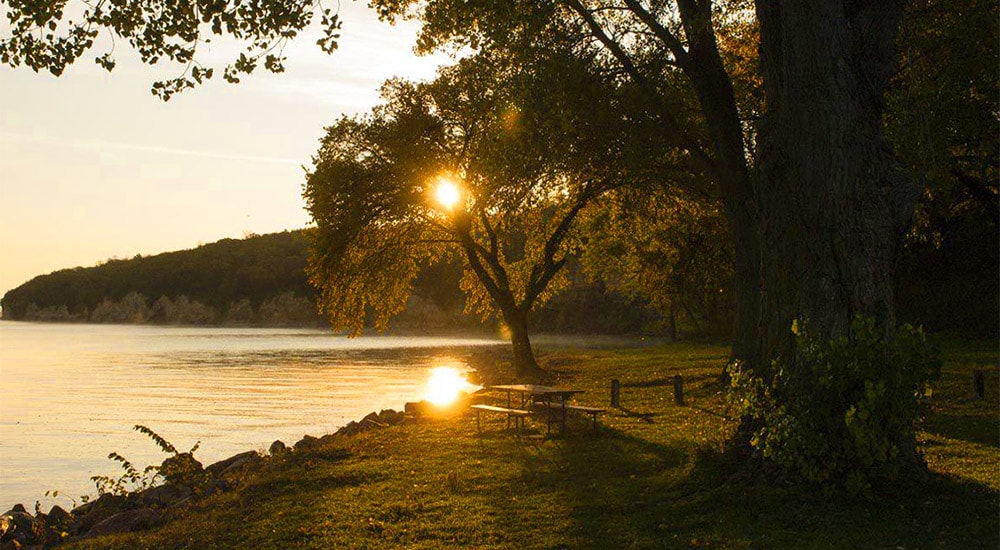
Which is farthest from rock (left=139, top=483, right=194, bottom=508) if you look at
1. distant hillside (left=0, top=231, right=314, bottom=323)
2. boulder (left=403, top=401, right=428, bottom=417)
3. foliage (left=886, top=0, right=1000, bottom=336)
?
distant hillside (left=0, top=231, right=314, bottom=323)

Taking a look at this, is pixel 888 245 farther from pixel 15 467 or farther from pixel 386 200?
pixel 386 200

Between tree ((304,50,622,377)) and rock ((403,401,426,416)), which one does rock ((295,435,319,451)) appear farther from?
tree ((304,50,622,377))

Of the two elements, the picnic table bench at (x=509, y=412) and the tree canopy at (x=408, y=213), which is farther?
the tree canopy at (x=408, y=213)

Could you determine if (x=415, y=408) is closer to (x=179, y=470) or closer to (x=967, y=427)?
(x=179, y=470)

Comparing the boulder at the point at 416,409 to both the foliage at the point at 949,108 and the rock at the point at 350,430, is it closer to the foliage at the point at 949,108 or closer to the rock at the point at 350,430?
the rock at the point at 350,430

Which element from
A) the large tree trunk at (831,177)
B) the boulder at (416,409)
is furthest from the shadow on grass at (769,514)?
the boulder at (416,409)

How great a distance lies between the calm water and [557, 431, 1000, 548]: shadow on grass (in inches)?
428

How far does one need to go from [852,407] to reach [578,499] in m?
4.23

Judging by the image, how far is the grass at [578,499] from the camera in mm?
10430

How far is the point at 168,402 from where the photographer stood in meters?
32.8

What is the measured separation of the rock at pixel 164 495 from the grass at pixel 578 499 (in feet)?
3.39

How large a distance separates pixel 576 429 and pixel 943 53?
1532 cm

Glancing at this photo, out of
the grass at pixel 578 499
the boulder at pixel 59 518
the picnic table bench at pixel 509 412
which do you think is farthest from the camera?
the picnic table bench at pixel 509 412

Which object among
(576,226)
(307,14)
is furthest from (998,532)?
(576,226)
